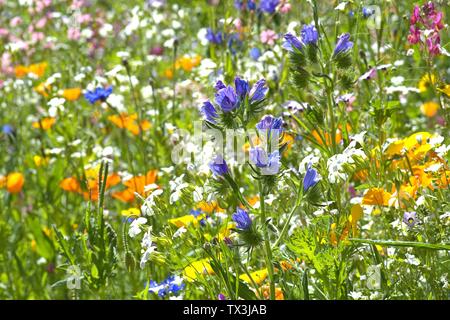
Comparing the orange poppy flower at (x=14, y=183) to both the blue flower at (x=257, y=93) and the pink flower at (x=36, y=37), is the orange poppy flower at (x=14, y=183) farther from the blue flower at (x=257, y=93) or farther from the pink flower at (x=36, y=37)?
the blue flower at (x=257, y=93)

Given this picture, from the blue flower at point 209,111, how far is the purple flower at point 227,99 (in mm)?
22

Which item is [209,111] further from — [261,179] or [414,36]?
[414,36]

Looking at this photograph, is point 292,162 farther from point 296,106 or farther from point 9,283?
point 9,283

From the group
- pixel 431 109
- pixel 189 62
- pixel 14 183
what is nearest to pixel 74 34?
pixel 189 62

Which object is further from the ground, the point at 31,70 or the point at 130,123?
the point at 31,70

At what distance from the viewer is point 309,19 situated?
2.35 meters

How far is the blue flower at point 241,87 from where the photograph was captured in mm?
1458

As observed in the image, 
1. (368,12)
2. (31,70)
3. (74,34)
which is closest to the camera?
(368,12)

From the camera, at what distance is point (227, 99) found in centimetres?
146

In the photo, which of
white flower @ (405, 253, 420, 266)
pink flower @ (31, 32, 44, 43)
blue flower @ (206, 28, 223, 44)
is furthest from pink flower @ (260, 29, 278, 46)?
pink flower @ (31, 32, 44, 43)

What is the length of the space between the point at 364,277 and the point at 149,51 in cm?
254

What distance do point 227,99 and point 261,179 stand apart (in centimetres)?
16

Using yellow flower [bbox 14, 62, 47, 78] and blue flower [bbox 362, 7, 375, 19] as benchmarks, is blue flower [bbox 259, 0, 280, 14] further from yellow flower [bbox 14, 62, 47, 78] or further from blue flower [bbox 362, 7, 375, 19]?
yellow flower [bbox 14, 62, 47, 78]

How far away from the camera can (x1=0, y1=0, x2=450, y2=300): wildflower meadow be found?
1.56m
